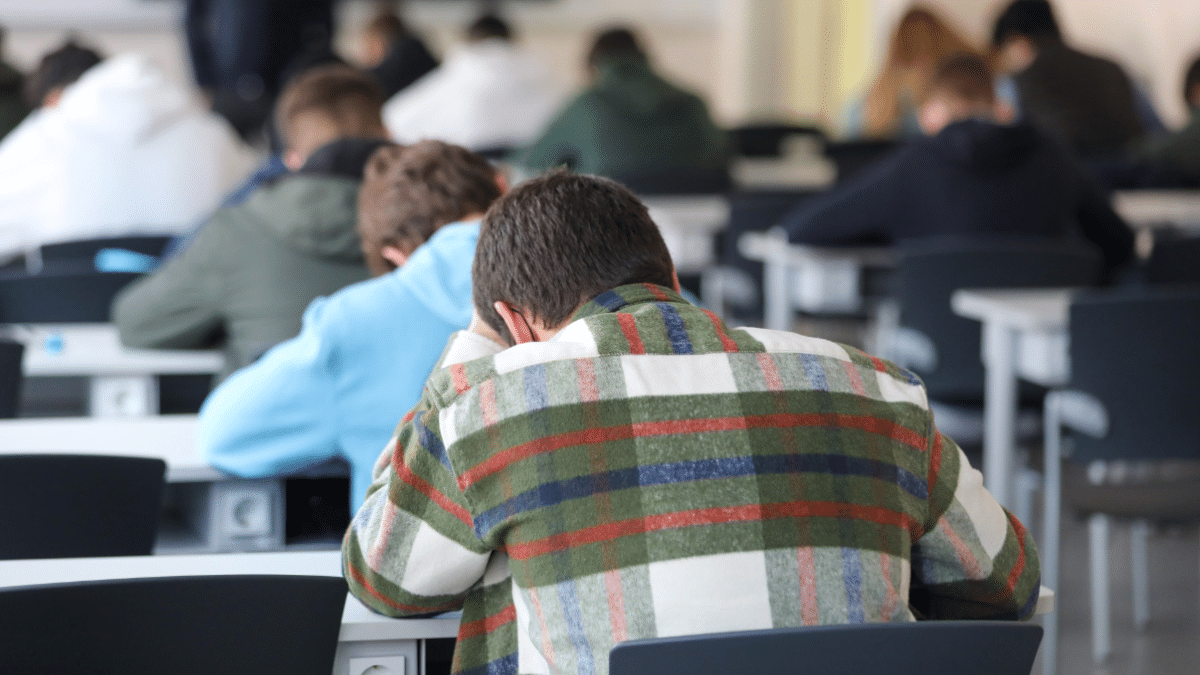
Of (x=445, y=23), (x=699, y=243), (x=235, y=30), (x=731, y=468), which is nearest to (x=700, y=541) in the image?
(x=731, y=468)

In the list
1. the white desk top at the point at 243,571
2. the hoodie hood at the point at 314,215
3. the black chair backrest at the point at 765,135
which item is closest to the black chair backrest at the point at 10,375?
the hoodie hood at the point at 314,215

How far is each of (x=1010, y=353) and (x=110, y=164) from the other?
2.84 m

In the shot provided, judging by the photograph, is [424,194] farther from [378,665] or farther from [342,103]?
[342,103]

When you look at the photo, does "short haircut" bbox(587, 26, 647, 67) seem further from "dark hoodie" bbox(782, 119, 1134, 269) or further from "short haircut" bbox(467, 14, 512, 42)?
"dark hoodie" bbox(782, 119, 1134, 269)

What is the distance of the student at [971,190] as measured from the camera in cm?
405

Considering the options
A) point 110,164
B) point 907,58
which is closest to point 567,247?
point 110,164

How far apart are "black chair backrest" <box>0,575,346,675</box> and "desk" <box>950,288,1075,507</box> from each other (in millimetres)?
2108

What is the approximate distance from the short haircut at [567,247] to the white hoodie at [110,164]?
3327 mm

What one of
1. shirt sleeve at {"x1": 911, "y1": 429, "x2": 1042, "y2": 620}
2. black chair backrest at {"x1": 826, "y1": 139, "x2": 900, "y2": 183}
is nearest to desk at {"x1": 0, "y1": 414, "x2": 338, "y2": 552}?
shirt sleeve at {"x1": 911, "y1": 429, "x2": 1042, "y2": 620}

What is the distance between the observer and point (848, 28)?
34.3ft

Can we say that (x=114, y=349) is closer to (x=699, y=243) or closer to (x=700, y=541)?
(x=700, y=541)

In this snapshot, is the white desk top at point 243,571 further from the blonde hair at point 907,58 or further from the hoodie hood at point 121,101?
the blonde hair at point 907,58

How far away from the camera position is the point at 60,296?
3232 mm

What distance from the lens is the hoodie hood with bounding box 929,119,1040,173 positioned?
4004mm
